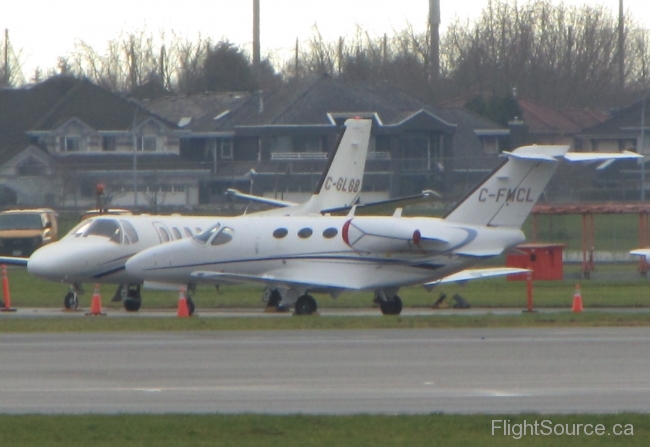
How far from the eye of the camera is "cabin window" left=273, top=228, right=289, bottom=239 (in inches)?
859

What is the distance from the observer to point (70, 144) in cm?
6744

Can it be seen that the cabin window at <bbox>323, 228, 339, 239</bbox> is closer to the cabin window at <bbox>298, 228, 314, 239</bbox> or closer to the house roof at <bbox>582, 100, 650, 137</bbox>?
the cabin window at <bbox>298, 228, 314, 239</bbox>

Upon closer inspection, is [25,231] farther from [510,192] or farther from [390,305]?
[510,192]

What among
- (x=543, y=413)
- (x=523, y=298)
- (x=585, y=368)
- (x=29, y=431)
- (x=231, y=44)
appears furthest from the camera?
(x=231, y=44)

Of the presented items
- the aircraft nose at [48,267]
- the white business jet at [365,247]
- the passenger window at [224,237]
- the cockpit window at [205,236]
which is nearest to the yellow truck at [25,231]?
the aircraft nose at [48,267]

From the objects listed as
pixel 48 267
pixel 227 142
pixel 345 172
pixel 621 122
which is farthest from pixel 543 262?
pixel 621 122

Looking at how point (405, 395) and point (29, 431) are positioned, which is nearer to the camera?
point (29, 431)

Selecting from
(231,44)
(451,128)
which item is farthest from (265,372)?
(231,44)

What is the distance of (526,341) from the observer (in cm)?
1605

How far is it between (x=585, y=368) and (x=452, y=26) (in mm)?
81754

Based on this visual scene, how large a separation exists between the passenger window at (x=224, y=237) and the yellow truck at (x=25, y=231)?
19.4m

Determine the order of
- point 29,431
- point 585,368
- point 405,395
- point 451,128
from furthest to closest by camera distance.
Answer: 1. point 451,128
2. point 585,368
3. point 405,395
4. point 29,431

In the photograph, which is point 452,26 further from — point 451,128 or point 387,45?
point 451,128

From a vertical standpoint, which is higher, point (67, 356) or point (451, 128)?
point (451, 128)
